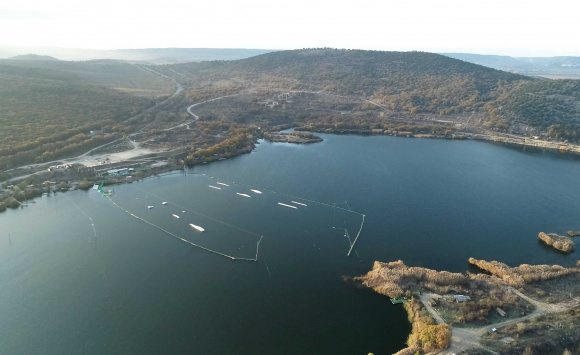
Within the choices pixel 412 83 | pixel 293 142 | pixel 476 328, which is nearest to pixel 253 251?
pixel 476 328

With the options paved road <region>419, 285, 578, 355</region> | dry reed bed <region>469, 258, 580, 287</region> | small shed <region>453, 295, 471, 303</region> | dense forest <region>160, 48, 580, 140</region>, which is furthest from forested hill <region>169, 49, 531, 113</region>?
small shed <region>453, 295, 471, 303</region>

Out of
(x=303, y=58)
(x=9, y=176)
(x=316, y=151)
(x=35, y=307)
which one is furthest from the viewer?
(x=303, y=58)

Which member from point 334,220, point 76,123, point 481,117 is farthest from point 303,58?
point 334,220

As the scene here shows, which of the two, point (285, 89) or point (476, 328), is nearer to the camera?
point (476, 328)

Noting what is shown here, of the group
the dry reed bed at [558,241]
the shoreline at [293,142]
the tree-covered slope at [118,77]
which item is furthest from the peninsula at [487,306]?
the tree-covered slope at [118,77]

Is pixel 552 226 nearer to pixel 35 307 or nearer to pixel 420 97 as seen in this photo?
pixel 35 307

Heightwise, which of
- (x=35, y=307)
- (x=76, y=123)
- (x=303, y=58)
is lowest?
(x=35, y=307)

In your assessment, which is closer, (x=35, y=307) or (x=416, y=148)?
(x=35, y=307)

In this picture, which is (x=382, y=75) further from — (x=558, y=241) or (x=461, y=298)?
(x=461, y=298)
